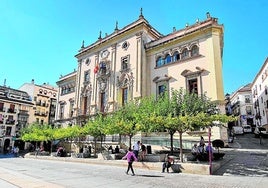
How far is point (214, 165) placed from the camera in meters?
12.7

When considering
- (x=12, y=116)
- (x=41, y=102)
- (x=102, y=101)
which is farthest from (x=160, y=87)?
(x=41, y=102)

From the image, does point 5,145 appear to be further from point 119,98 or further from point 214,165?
point 214,165

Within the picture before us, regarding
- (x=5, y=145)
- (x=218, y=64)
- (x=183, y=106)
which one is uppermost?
(x=218, y=64)

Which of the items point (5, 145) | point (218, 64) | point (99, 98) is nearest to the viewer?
point (218, 64)

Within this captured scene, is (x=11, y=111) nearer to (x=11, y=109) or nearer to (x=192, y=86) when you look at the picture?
(x=11, y=109)

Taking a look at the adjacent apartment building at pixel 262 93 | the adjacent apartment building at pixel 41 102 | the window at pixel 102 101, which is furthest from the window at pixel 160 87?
the adjacent apartment building at pixel 41 102

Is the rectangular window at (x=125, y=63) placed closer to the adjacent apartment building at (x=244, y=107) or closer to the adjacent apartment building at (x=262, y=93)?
the adjacent apartment building at (x=262, y=93)

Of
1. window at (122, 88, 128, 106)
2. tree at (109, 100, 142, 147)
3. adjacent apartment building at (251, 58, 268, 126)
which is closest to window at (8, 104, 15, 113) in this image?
window at (122, 88, 128, 106)

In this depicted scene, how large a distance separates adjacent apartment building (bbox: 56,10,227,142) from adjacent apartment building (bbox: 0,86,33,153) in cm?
1534

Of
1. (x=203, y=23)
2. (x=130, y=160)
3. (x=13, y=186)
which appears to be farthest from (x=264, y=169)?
(x=203, y=23)

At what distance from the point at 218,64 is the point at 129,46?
1312 centimetres

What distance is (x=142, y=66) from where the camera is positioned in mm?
29891

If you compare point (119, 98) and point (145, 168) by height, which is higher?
point (119, 98)

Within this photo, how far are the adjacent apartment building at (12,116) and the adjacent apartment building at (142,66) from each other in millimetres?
15345
